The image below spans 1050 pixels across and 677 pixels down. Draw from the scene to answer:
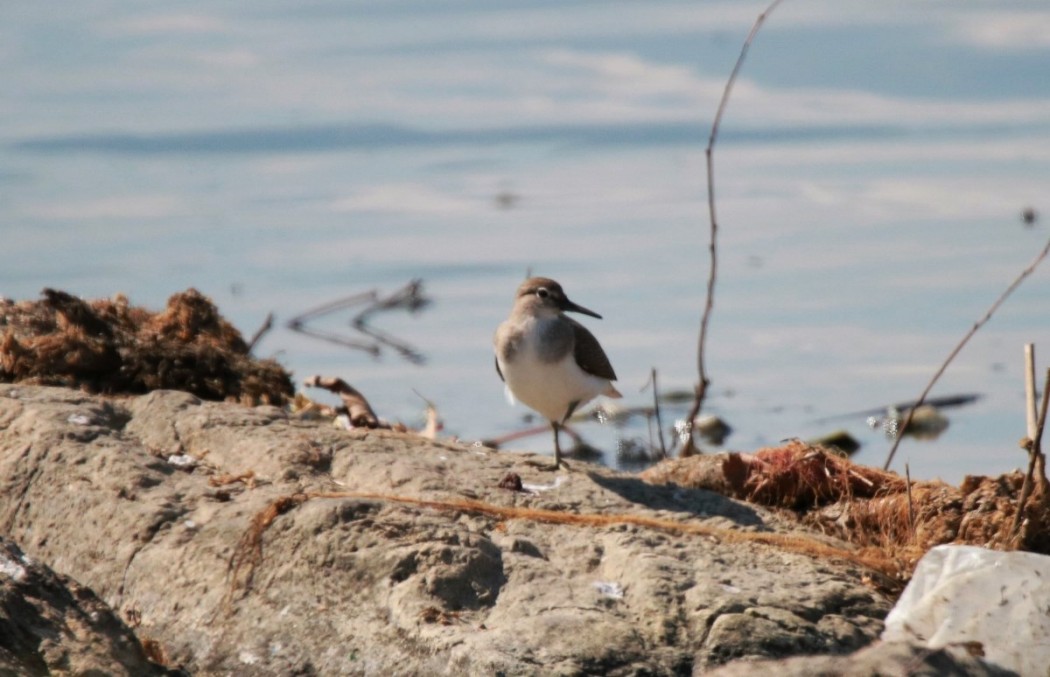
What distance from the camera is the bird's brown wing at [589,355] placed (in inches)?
275

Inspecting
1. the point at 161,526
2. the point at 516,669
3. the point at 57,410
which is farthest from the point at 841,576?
the point at 57,410

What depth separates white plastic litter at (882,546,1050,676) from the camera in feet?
15.7

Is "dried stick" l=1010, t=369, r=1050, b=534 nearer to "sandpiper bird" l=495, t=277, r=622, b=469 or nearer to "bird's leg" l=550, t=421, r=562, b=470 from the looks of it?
"bird's leg" l=550, t=421, r=562, b=470

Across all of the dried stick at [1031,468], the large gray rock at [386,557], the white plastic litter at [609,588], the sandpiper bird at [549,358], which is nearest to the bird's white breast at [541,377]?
the sandpiper bird at [549,358]

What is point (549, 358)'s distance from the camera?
6.79 metres

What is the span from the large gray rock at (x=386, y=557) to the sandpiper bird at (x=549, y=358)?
701mm

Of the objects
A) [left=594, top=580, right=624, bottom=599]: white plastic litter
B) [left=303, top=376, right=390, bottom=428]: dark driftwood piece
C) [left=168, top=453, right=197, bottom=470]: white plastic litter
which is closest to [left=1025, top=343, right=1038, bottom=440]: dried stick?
[left=594, top=580, right=624, bottom=599]: white plastic litter

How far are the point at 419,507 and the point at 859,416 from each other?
515 centimetres

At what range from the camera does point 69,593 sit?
480 centimetres

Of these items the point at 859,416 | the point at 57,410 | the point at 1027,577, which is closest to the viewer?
the point at 1027,577

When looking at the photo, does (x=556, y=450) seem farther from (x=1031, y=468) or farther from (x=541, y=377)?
(x=1031, y=468)

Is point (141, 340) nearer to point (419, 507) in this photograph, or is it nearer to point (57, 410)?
point (57, 410)

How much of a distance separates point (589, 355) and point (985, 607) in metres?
2.55

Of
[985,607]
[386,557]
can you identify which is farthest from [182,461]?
[985,607]
